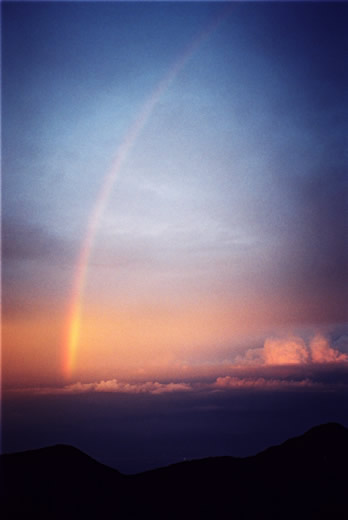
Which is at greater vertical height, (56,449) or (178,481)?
(56,449)

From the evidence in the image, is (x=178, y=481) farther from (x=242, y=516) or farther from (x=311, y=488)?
(x=311, y=488)

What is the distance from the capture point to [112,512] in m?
51.1

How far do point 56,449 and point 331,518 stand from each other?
3230 centimetres

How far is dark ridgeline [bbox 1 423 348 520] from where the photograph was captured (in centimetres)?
5003

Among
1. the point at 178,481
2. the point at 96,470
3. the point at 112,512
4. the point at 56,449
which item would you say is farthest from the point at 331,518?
the point at 56,449

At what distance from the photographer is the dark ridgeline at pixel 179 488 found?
164 ft

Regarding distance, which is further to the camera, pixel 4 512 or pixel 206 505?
pixel 206 505

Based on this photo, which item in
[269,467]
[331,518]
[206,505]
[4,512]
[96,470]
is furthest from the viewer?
[269,467]

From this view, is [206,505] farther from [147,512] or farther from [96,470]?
[96,470]

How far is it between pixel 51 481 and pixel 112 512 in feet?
24.5

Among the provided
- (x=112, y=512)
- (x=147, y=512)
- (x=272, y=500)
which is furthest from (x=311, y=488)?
(x=112, y=512)

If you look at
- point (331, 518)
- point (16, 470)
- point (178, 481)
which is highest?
point (16, 470)

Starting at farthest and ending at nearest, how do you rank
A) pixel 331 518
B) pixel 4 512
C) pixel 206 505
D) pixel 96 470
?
1. pixel 96 470
2. pixel 206 505
3. pixel 331 518
4. pixel 4 512

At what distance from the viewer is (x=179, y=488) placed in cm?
5762
